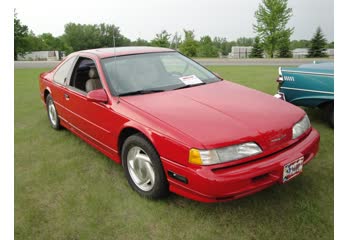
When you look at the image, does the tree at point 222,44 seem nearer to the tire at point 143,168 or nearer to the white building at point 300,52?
the white building at point 300,52

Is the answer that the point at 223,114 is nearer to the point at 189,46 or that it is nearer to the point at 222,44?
the point at 189,46

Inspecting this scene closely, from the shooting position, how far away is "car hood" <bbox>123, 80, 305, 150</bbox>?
223 centimetres

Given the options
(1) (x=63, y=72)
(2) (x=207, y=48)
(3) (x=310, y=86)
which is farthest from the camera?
(2) (x=207, y=48)

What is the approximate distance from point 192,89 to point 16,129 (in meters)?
3.42

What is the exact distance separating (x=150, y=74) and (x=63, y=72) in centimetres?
166

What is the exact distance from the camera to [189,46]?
121 feet

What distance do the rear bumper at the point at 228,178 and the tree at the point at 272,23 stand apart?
29.8 metres

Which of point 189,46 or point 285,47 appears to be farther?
point 189,46

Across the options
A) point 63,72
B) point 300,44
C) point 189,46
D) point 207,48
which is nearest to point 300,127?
point 63,72

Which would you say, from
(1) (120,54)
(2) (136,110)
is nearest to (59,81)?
(1) (120,54)

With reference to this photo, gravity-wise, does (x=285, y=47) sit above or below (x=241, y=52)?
below

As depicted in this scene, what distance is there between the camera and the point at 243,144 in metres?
2.20

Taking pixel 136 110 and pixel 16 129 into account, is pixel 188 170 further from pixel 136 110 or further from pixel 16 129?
pixel 16 129

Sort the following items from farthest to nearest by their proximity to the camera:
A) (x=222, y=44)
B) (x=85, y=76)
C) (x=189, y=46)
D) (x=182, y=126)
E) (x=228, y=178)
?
(x=222, y=44) < (x=189, y=46) < (x=85, y=76) < (x=182, y=126) < (x=228, y=178)
